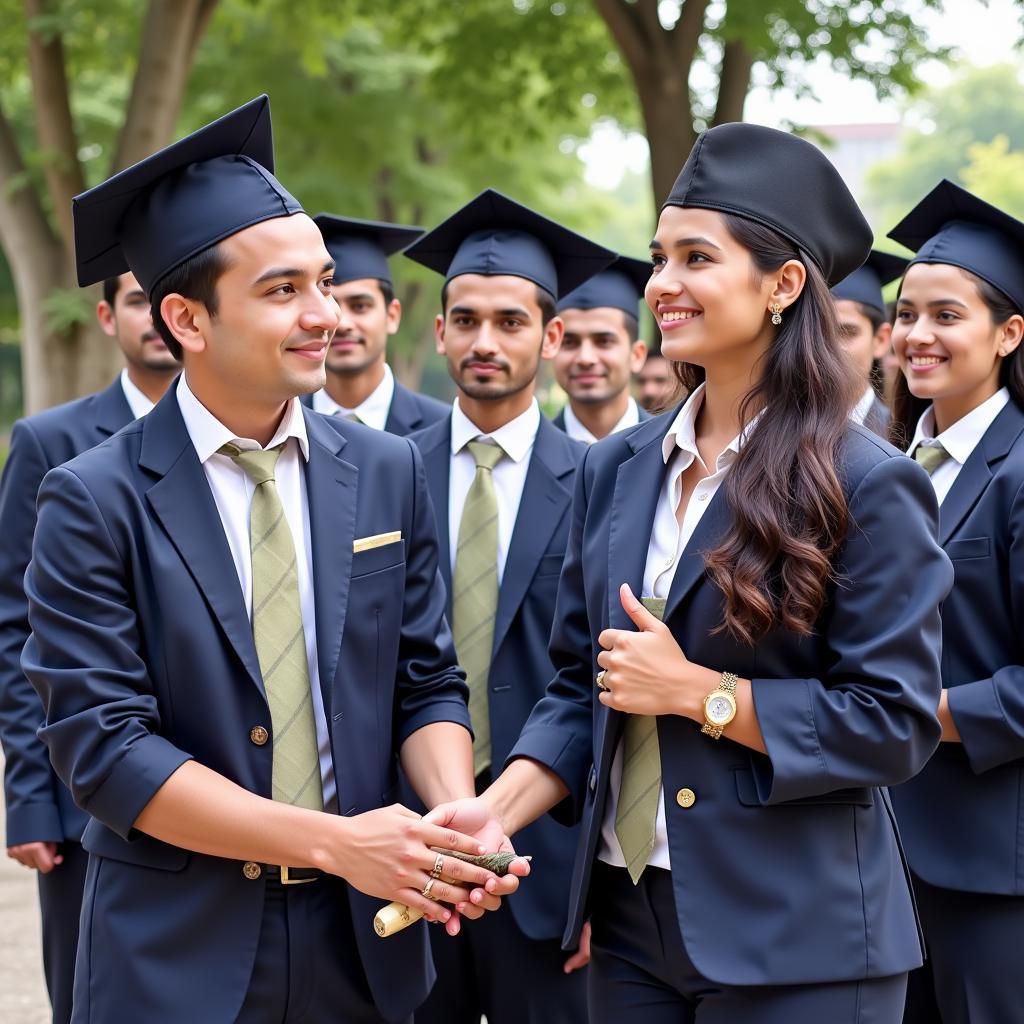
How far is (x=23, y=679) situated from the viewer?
4172 mm

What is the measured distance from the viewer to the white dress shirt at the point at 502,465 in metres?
4.51

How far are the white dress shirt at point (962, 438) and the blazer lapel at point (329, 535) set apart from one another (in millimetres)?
1863

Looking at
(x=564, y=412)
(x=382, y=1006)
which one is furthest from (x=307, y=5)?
(x=382, y=1006)

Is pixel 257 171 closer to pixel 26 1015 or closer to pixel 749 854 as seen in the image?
pixel 749 854

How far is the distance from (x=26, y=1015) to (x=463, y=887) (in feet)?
11.5

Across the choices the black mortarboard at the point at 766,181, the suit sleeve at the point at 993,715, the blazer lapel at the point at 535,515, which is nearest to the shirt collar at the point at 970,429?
the suit sleeve at the point at 993,715

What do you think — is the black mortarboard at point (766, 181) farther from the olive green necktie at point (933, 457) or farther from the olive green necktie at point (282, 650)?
the olive green necktie at point (933, 457)

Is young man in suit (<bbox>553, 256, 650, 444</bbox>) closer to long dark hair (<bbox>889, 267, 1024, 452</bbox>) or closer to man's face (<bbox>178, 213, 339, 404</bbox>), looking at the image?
long dark hair (<bbox>889, 267, 1024, 452</bbox>)

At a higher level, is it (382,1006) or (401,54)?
(401,54)

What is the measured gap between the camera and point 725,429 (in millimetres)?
2996

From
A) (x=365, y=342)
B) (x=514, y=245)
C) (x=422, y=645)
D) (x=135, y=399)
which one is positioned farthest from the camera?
(x=365, y=342)

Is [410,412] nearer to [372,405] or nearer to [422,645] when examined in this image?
[372,405]

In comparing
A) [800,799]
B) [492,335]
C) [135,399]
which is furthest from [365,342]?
[800,799]

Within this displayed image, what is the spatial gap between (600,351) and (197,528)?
12.2ft
